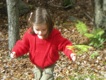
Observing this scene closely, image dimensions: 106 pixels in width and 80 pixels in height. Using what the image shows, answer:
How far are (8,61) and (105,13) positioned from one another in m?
3.01

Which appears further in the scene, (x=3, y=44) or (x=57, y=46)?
(x=3, y=44)

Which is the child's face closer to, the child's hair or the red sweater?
the child's hair

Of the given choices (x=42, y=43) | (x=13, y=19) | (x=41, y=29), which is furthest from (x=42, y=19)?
(x=13, y=19)

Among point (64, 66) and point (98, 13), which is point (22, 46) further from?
point (98, 13)

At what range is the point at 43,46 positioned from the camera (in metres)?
3.54

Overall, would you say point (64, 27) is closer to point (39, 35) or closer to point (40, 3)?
point (40, 3)

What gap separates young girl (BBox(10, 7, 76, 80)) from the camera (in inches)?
130

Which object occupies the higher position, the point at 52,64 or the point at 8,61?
the point at 52,64

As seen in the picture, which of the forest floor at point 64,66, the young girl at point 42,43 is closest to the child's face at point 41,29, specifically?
the young girl at point 42,43

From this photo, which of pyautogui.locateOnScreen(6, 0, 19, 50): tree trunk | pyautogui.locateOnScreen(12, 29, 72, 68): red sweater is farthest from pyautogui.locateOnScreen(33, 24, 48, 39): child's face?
pyautogui.locateOnScreen(6, 0, 19, 50): tree trunk

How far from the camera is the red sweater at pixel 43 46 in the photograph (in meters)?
3.50

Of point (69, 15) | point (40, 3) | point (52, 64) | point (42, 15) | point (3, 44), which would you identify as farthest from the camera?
point (40, 3)

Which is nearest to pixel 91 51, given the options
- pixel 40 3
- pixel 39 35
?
pixel 39 35

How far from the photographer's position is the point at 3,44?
7.17 m
